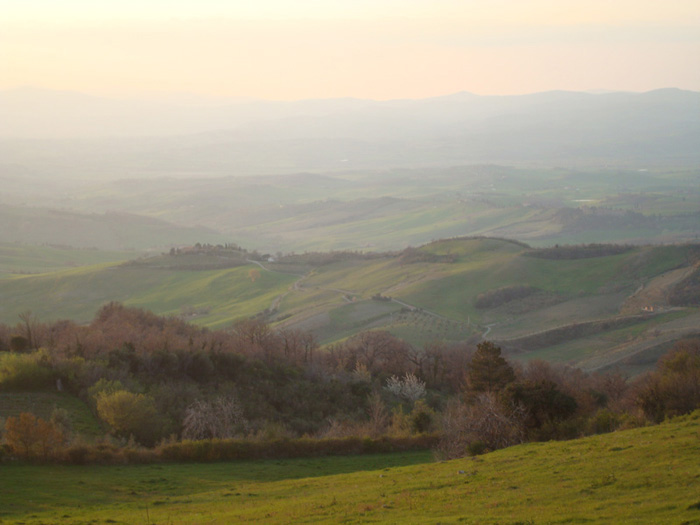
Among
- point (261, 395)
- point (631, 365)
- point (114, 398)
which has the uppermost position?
point (114, 398)

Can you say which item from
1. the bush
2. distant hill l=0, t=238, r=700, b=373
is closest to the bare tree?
the bush

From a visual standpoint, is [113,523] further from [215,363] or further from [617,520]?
[215,363]

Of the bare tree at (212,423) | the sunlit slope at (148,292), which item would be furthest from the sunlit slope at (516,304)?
the bare tree at (212,423)

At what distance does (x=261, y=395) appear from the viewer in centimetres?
4297

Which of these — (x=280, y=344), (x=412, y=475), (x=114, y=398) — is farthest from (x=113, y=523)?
(x=280, y=344)

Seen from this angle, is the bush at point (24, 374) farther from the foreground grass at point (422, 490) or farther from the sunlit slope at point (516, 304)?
the sunlit slope at point (516, 304)

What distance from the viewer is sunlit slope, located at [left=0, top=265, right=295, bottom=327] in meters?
108

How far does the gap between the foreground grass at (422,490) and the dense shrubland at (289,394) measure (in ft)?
7.43

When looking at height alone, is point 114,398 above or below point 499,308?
above

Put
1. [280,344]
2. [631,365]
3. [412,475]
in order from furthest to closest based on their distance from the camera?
[631,365]
[280,344]
[412,475]

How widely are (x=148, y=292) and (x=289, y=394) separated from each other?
82.9 metres

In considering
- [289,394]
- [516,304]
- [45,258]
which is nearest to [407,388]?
[289,394]

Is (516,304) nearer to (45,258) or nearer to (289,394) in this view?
(289,394)

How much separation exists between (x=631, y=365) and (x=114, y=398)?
50.1 m
